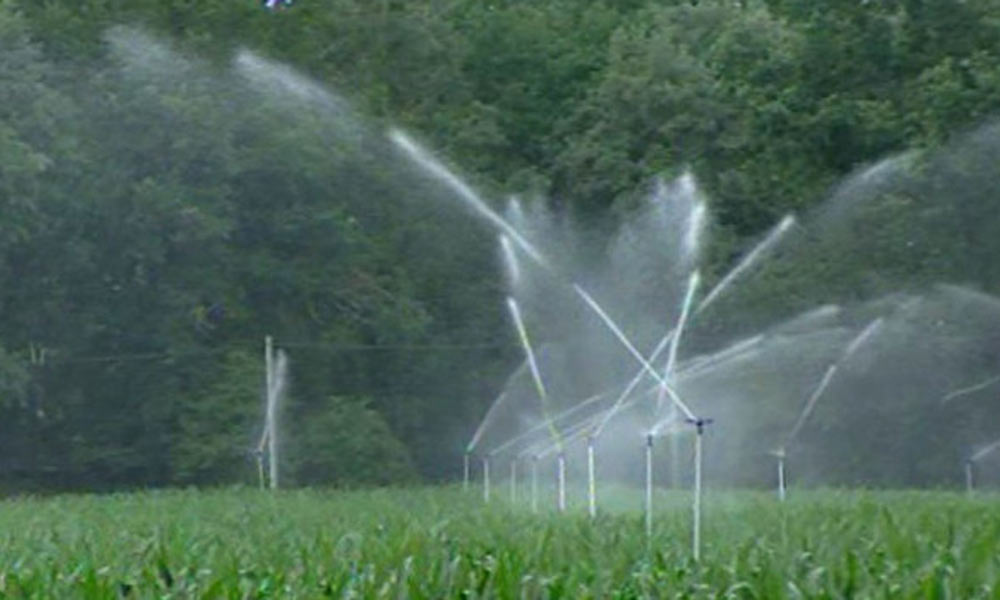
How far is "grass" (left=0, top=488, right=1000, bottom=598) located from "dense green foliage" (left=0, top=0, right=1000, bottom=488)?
16.8 metres

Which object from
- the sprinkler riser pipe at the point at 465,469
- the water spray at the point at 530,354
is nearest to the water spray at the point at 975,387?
the water spray at the point at 530,354

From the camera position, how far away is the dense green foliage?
136ft

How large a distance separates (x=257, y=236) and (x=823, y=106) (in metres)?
9.97

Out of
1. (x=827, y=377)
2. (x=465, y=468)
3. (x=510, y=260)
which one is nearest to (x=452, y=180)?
(x=510, y=260)

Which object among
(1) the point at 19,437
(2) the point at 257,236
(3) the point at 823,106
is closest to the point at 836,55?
(3) the point at 823,106

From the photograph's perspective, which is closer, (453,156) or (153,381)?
(153,381)

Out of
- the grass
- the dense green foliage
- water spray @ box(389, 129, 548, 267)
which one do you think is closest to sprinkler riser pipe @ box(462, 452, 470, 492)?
the dense green foliage

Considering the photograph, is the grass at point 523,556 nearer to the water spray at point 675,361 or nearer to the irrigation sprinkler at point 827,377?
the water spray at point 675,361

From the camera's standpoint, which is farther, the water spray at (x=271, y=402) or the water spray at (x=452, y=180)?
the water spray at (x=452, y=180)

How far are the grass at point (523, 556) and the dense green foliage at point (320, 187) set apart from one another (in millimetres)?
16774

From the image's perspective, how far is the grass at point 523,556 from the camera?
1089 cm

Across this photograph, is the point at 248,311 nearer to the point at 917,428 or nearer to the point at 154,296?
the point at 154,296

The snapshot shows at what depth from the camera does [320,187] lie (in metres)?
43.1

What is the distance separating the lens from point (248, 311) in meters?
43.4
